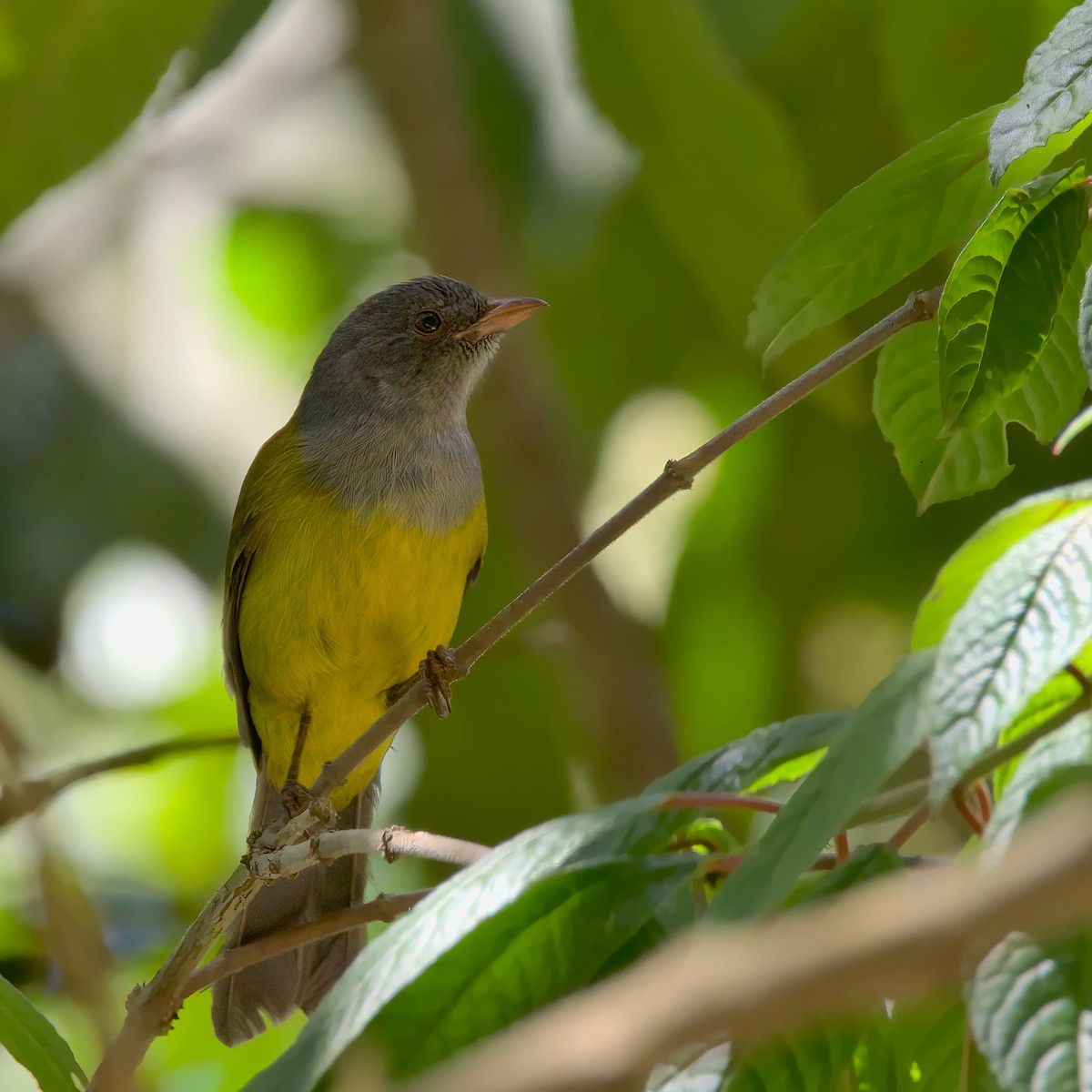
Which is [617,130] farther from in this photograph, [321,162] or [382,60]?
[321,162]

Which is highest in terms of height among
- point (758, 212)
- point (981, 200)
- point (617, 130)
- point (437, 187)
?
point (437, 187)

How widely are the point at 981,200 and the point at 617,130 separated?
1.38m

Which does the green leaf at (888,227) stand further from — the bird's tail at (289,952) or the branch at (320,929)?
the bird's tail at (289,952)

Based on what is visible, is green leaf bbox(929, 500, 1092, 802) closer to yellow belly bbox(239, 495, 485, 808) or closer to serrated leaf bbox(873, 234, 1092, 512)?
serrated leaf bbox(873, 234, 1092, 512)

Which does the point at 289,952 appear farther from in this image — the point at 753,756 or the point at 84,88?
the point at 753,756

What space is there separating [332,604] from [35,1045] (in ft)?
8.86

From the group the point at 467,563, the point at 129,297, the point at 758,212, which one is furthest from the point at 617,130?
the point at 129,297

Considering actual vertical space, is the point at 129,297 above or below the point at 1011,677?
above

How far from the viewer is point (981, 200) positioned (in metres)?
2.15

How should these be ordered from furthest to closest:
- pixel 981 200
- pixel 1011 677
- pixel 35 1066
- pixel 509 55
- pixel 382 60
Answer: pixel 509 55
pixel 382 60
pixel 981 200
pixel 35 1066
pixel 1011 677

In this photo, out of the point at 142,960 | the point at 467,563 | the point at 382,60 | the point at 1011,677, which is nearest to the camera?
the point at 1011,677

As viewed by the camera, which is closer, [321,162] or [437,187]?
[437,187]

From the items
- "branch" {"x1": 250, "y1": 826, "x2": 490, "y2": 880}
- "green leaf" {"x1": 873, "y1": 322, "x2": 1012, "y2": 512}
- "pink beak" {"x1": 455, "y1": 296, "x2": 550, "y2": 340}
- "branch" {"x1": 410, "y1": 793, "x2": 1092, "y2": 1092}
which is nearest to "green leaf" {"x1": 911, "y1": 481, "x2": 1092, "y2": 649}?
"green leaf" {"x1": 873, "y1": 322, "x2": 1012, "y2": 512}

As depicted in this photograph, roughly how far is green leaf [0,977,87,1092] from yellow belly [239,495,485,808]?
2598mm
